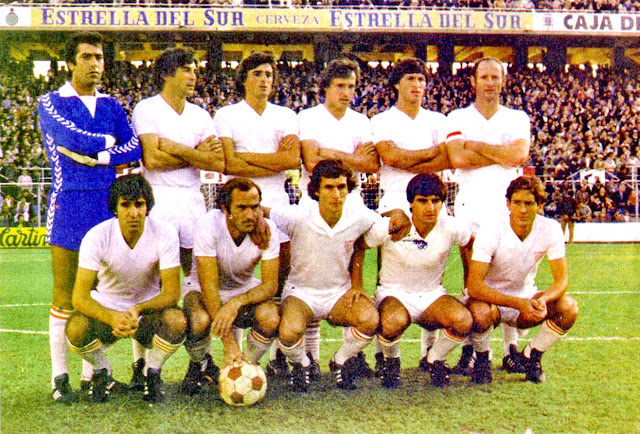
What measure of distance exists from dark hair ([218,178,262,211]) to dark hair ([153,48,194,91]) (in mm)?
895

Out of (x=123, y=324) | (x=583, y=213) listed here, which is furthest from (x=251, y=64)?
(x=583, y=213)

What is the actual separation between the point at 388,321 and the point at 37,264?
29.5ft

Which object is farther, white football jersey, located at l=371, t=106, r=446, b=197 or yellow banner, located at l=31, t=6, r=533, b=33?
yellow banner, located at l=31, t=6, r=533, b=33

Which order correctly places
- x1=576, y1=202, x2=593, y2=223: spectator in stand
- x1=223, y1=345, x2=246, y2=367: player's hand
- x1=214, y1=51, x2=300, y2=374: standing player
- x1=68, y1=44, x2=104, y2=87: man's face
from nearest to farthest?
x1=223, y1=345, x2=246, y2=367: player's hand < x1=68, y1=44, x2=104, y2=87: man's face < x1=214, y1=51, x2=300, y2=374: standing player < x1=576, y1=202, x2=593, y2=223: spectator in stand

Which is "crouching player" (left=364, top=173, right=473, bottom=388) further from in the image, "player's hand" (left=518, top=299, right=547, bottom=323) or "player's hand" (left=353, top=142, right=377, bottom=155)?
"player's hand" (left=353, top=142, right=377, bottom=155)

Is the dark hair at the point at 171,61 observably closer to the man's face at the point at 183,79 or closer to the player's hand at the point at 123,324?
the man's face at the point at 183,79

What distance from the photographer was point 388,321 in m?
4.32

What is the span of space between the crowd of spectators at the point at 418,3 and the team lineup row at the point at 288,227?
20.3m

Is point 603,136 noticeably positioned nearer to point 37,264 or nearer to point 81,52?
point 37,264

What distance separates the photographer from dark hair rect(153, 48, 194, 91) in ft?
15.0

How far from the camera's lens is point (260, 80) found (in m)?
4.80

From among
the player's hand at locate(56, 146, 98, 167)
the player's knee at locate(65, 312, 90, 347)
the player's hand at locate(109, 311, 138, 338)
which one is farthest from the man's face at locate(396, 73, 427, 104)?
the player's knee at locate(65, 312, 90, 347)

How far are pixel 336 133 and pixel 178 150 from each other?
1080mm

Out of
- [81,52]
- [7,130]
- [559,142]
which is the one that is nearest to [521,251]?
[81,52]
